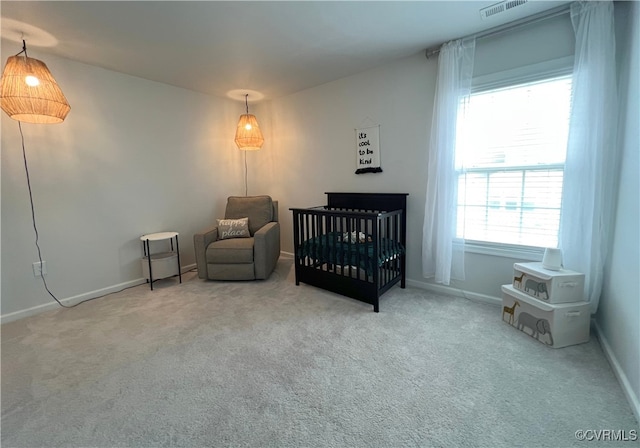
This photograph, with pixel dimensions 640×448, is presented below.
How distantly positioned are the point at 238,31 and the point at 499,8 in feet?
6.43

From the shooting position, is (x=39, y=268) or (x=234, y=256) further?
(x=234, y=256)

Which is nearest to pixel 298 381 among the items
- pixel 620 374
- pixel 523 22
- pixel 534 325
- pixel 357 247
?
pixel 357 247

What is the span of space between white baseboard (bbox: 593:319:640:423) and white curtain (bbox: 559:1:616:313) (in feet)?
0.75

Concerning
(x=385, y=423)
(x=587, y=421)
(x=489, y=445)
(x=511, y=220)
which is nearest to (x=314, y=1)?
(x=511, y=220)

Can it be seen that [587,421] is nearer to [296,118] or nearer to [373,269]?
[373,269]

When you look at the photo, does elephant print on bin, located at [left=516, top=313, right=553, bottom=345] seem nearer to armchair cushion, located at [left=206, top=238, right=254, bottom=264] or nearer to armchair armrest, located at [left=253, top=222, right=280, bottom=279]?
armchair armrest, located at [left=253, top=222, right=280, bottom=279]

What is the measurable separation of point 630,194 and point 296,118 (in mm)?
3362

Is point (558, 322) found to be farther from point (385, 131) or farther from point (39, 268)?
point (39, 268)

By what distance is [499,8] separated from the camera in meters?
2.01

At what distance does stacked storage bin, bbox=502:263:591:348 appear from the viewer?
186 centimetres

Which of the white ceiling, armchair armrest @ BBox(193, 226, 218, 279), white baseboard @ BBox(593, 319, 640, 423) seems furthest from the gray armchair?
white baseboard @ BBox(593, 319, 640, 423)

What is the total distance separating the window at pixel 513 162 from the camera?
218 cm

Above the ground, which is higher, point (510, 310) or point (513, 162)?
point (513, 162)

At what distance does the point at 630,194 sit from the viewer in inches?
65.5
